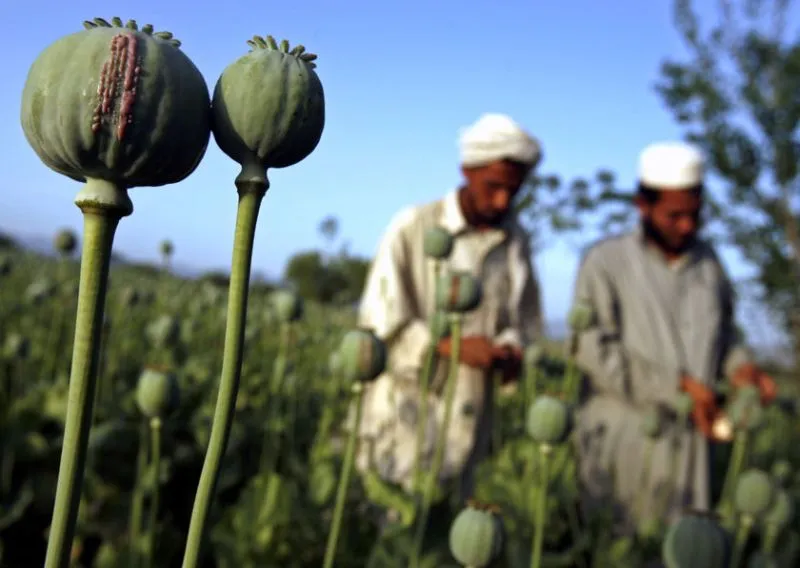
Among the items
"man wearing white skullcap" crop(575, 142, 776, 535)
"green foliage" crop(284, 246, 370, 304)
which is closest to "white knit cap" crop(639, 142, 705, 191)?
"man wearing white skullcap" crop(575, 142, 776, 535)

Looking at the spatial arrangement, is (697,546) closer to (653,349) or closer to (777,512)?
(777,512)

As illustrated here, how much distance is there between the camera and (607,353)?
99.0 inches

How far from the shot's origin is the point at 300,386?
9.36 feet

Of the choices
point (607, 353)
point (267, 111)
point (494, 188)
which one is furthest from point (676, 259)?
point (267, 111)

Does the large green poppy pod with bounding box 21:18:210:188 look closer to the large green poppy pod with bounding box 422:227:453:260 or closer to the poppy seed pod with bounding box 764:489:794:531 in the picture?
the large green poppy pod with bounding box 422:227:453:260

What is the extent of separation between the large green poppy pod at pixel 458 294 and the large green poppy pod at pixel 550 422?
0.65 ft

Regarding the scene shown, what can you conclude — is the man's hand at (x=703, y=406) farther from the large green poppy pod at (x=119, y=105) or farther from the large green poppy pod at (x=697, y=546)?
the large green poppy pod at (x=119, y=105)

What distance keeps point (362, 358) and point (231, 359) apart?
2.29ft

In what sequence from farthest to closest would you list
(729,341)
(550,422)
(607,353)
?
(729,341), (607,353), (550,422)

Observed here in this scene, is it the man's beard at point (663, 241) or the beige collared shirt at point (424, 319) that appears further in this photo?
the man's beard at point (663, 241)

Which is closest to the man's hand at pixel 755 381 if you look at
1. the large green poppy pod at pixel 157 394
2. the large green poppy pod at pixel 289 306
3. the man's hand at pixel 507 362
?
the man's hand at pixel 507 362

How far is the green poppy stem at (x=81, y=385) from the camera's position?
28 cm

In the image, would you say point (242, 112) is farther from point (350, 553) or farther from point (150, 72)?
point (350, 553)

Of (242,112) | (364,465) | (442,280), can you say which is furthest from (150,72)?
(364,465)
